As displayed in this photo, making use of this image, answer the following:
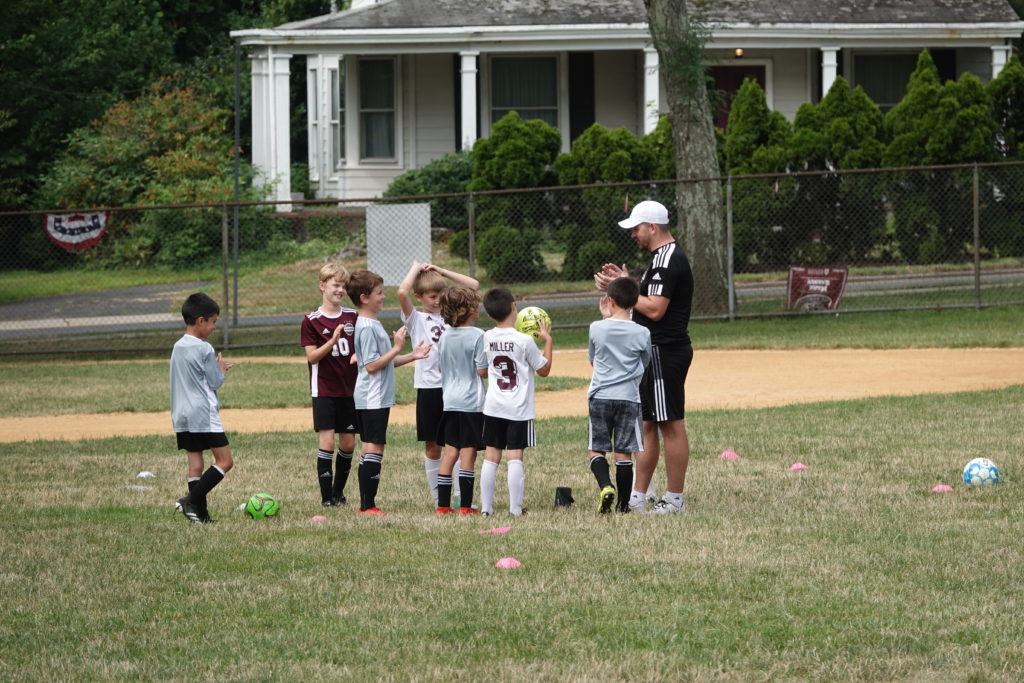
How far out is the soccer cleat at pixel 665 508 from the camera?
27.1ft

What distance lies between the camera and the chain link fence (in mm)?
20938

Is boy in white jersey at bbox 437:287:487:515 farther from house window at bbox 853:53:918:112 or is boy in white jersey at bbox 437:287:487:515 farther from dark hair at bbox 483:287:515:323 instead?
house window at bbox 853:53:918:112

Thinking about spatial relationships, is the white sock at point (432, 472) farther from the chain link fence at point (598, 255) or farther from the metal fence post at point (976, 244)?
the metal fence post at point (976, 244)

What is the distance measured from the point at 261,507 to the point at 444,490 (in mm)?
1124

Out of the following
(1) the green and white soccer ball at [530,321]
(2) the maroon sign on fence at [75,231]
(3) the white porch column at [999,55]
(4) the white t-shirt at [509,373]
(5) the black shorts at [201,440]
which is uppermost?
(3) the white porch column at [999,55]

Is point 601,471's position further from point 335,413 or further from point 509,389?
point 335,413

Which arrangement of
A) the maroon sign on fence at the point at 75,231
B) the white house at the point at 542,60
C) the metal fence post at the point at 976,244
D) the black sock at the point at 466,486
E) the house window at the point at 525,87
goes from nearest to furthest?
the black sock at the point at 466,486
the metal fence post at the point at 976,244
the maroon sign on fence at the point at 75,231
the white house at the point at 542,60
the house window at the point at 525,87

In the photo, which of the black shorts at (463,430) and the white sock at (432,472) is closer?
the black shorts at (463,430)

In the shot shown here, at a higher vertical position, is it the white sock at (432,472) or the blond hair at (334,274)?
the blond hair at (334,274)

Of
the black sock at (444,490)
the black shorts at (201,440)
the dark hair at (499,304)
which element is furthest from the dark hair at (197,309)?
the black sock at (444,490)

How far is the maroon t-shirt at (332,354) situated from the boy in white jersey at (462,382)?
718 millimetres

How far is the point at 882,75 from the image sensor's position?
30.9 m

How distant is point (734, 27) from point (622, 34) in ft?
7.33

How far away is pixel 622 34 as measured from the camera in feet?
91.7
